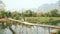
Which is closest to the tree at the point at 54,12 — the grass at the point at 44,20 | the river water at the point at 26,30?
the grass at the point at 44,20

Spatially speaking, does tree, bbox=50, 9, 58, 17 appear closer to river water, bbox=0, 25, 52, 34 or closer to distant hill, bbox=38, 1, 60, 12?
distant hill, bbox=38, 1, 60, 12

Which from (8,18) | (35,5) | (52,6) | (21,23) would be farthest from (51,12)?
(8,18)

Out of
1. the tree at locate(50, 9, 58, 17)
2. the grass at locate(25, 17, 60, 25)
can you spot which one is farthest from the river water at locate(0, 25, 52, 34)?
the tree at locate(50, 9, 58, 17)

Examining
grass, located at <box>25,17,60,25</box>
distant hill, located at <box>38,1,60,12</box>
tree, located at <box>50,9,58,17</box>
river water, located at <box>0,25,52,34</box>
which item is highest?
distant hill, located at <box>38,1,60,12</box>

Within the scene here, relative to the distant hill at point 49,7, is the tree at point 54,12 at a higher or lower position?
lower

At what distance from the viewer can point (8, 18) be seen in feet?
9.19

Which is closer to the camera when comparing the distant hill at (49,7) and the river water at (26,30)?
the river water at (26,30)

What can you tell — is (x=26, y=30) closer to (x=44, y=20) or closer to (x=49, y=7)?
(x=44, y=20)

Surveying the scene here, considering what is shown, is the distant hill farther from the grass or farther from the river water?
the river water

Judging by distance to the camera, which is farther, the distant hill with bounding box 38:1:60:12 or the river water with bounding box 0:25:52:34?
the distant hill with bounding box 38:1:60:12

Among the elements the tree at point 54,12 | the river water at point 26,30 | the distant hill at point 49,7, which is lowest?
the river water at point 26,30

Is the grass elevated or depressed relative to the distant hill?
depressed

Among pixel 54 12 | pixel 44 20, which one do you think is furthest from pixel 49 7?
pixel 44 20

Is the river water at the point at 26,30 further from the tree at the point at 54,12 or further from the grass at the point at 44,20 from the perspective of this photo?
the tree at the point at 54,12
